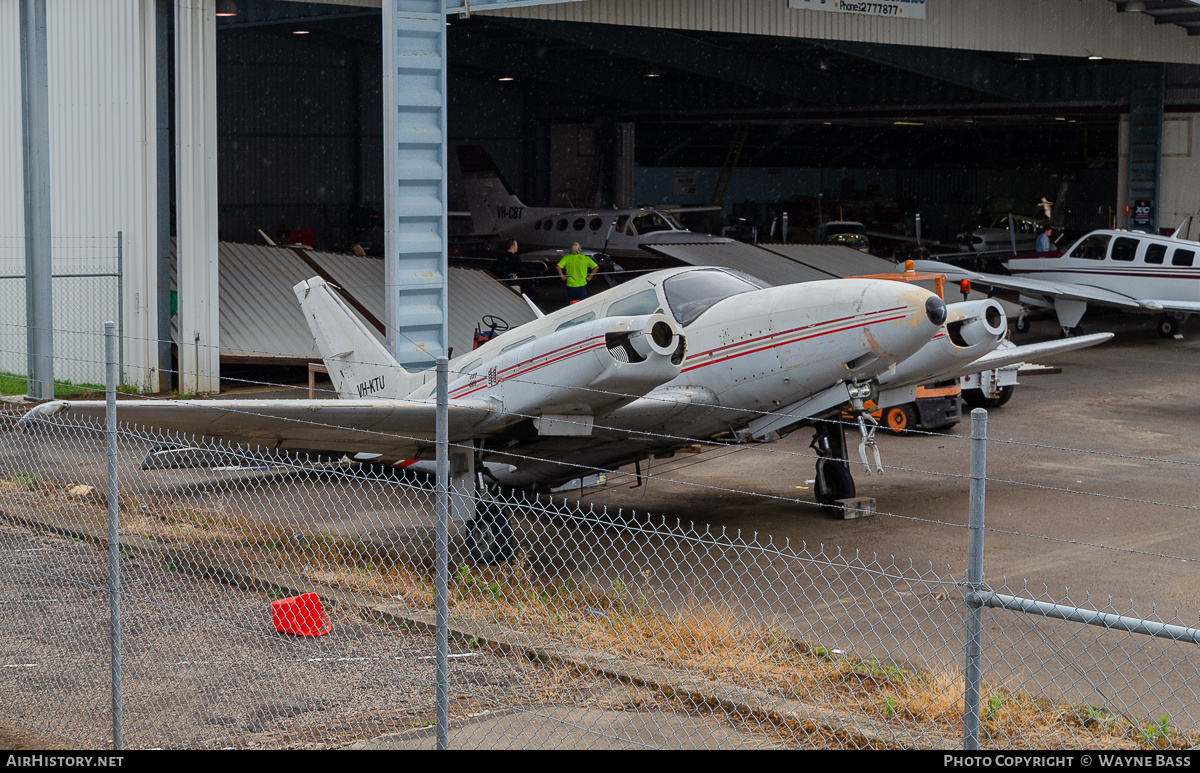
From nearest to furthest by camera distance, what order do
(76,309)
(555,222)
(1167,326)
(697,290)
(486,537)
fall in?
1. (486,537)
2. (697,290)
3. (76,309)
4. (1167,326)
5. (555,222)

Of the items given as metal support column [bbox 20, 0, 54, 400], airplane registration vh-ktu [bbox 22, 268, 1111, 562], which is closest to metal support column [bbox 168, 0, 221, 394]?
metal support column [bbox 20, 0, 54, 400]

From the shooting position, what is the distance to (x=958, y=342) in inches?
464

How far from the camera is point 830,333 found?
35.4 feet

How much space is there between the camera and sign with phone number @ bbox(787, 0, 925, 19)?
2222 cm

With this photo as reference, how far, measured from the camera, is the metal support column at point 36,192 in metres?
18.6

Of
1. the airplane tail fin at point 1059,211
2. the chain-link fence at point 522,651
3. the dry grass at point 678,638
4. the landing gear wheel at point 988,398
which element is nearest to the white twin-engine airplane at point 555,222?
the landing gear wheel at point 988,398

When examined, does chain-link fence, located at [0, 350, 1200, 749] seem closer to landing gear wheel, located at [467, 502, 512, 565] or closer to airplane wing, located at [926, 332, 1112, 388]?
landing gear wheel, located at [467, 502, 512, 565]

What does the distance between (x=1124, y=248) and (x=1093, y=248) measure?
0.73 meters

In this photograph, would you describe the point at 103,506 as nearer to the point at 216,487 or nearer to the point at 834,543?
the point at 216,487

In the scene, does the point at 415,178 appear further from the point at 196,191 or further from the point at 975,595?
the point at 975,595

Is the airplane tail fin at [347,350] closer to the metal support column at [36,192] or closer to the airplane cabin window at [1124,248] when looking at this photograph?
the metal support column at [36,192]

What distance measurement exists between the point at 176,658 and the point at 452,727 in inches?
96.1

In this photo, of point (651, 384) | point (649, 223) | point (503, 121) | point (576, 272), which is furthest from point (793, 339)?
point (503, 121)

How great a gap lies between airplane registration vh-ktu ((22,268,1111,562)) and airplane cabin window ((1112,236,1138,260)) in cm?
1544
